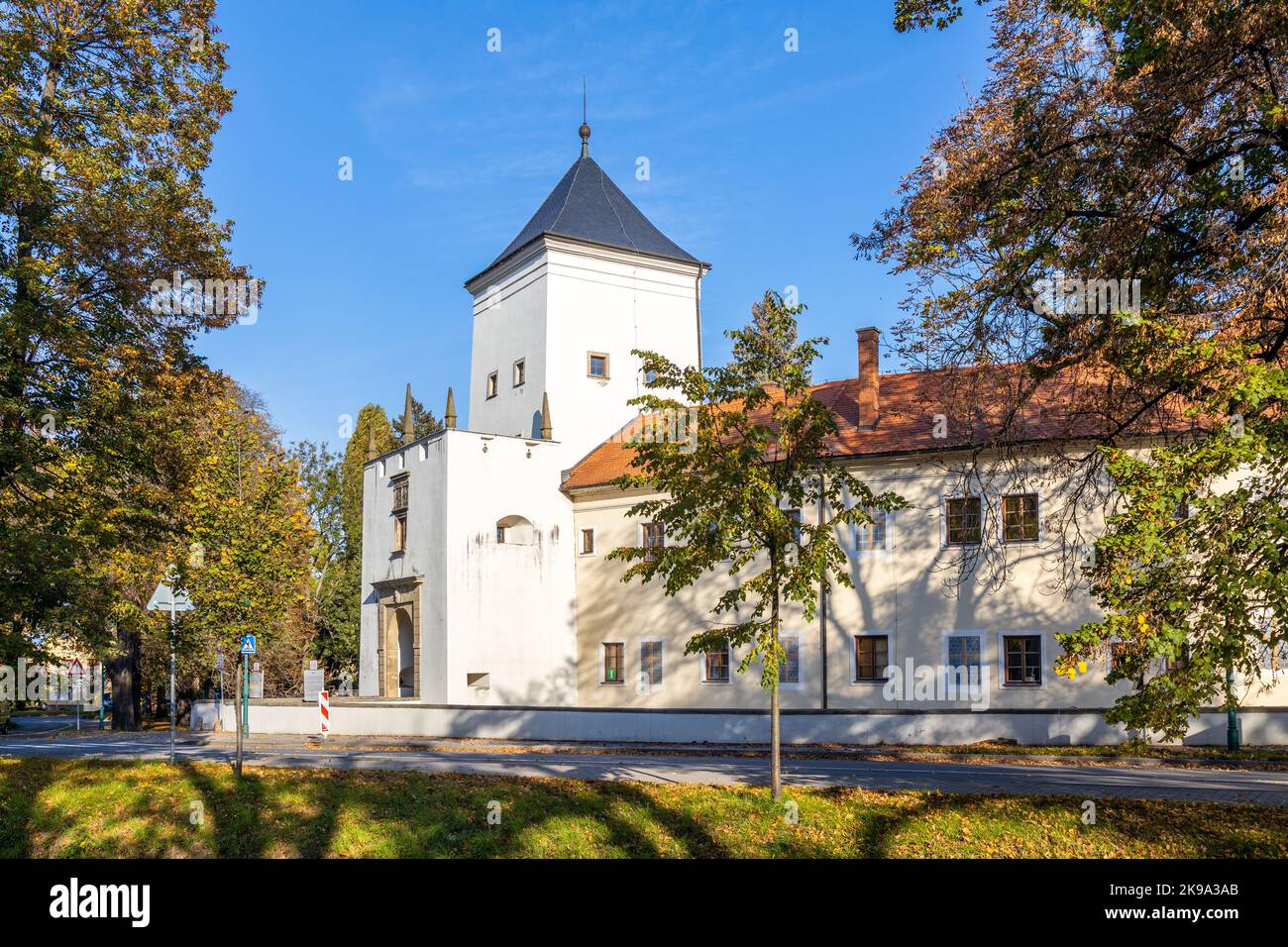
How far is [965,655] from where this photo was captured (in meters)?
29.2

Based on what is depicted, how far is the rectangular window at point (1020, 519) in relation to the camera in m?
28.9

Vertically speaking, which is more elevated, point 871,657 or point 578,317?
point 578,317

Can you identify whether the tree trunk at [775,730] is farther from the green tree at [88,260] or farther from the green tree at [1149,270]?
the green tree at [88,260]

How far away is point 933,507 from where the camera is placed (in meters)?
30.1

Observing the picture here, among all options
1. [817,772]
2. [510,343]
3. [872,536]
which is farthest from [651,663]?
[817,772]

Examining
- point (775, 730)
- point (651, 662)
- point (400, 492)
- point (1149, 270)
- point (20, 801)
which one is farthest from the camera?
point (400, 492)

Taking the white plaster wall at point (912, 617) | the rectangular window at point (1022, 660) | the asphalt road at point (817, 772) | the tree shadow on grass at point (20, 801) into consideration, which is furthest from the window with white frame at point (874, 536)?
the tree shadow on grass at point (20, 801)

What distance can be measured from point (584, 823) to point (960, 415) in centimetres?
686

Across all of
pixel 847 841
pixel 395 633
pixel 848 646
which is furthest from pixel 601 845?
pixel 395 633

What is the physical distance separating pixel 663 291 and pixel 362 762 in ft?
83.0

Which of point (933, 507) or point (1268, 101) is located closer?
point (1268, 101)

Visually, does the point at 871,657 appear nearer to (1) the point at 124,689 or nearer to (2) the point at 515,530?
(2) the point at 515,530
